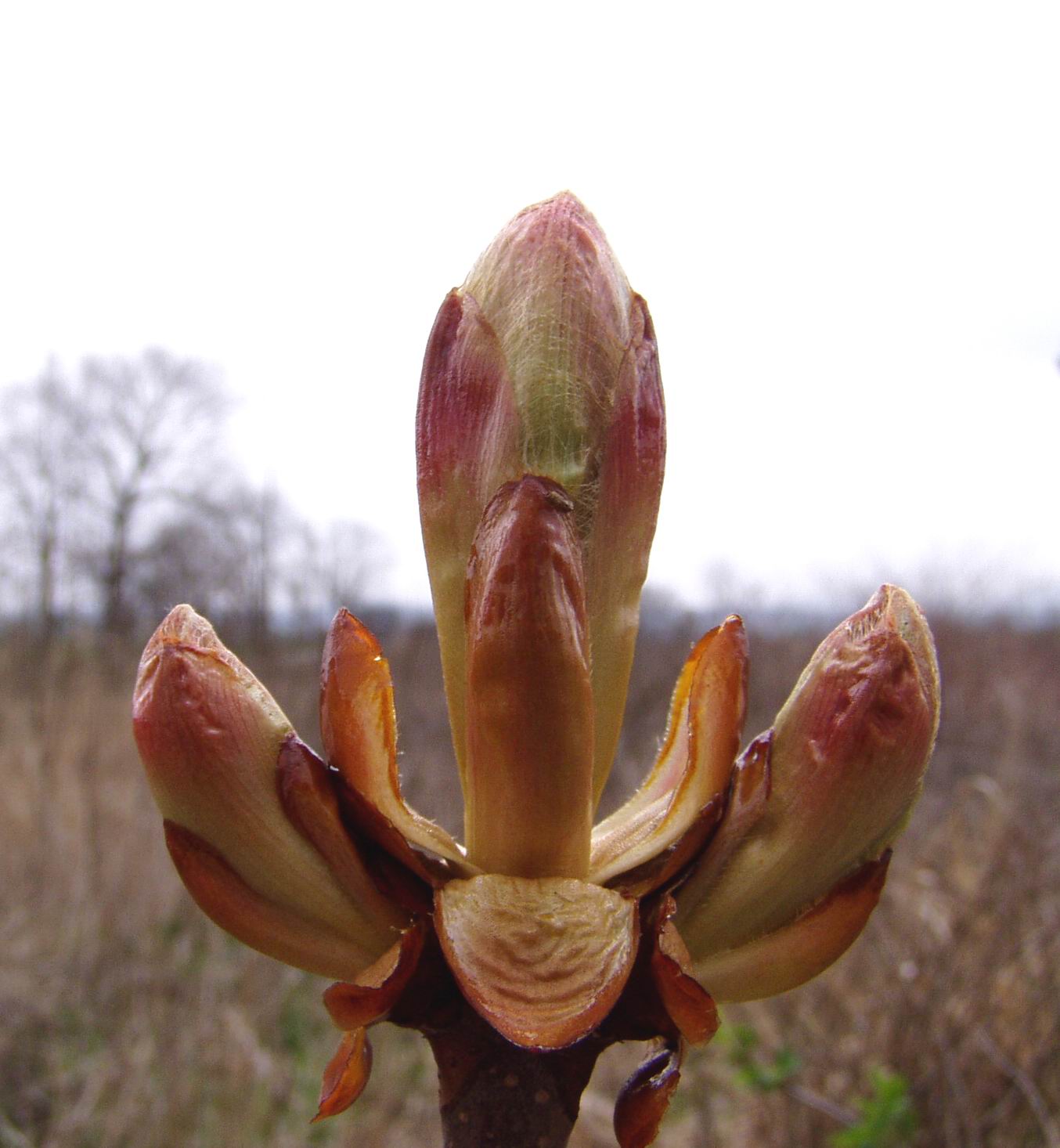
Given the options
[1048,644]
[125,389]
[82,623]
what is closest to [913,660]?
[82,623]

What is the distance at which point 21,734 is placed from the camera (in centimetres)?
552

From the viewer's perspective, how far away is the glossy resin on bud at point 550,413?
1.43 feet

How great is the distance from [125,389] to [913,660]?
1858 cm

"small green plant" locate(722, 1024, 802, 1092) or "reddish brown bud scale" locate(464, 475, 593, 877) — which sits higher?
"reddish brown bud scale" locate(464, 475, 593, 877)

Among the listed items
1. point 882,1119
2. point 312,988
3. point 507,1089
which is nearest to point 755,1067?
point 882,1119

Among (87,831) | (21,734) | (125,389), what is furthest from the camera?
(125,389)

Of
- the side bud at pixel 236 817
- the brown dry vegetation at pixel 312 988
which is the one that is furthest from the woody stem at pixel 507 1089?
the brown dry vegetation at pixel 312 988

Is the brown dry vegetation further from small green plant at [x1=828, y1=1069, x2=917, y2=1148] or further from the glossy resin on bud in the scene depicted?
the glossy resin on bud

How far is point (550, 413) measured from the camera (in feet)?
1.43

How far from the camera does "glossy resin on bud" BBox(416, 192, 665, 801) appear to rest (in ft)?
1.43

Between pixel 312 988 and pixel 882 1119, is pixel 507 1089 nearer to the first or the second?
pixel 882 1119

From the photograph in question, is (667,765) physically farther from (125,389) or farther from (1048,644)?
(125,389)

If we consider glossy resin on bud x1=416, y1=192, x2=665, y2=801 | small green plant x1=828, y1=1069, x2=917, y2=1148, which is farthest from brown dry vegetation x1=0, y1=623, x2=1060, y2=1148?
glossy resin on bud x1=416, y1=192, x2=665, y2=801

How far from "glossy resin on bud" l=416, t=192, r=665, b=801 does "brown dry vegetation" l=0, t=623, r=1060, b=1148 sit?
93 centimetres
